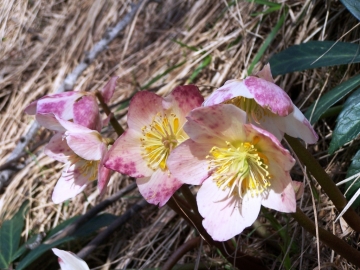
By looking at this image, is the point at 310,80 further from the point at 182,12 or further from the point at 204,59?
the point at 182,12

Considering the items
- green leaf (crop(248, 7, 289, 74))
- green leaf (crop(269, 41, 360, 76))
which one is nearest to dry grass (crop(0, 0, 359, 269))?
green leaf (crop(248, 7, 289, 74))

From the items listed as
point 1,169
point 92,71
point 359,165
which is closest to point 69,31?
point 92,71

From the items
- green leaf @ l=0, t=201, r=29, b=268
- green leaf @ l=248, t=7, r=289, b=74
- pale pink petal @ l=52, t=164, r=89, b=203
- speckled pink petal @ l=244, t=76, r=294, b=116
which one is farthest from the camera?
green leaf @ l=248, t=7, r=289, b=74

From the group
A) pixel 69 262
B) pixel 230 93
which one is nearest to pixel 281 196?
pixel 230 93

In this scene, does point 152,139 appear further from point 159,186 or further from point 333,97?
point 333,97

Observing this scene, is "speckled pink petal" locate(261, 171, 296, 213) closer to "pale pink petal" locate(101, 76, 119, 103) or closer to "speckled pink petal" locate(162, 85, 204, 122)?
"speckled pink petal" locate(162, 85, 204, 122)

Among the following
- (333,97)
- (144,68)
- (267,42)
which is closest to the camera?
(333,97)
